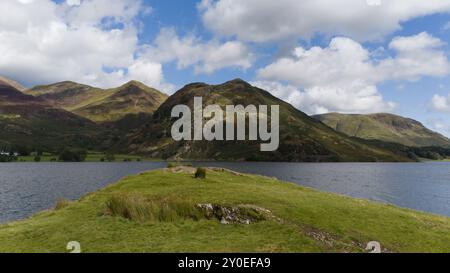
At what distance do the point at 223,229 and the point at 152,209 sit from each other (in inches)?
237

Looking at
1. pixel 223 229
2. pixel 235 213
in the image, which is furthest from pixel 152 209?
pixel 235 213

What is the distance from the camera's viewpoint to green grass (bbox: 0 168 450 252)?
2273 cm

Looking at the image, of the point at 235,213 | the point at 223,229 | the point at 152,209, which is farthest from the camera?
the point at 152,209

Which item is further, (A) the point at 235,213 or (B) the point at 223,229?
(A) the point at 235,213

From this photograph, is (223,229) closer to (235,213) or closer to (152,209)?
(235,213)

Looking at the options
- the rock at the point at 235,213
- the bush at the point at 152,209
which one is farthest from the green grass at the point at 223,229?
the rock at the point at 235,213

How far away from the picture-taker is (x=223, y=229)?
85.5ft

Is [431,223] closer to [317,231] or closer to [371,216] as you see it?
[371,216]

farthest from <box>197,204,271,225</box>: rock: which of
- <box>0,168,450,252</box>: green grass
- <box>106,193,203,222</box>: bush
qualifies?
<box>106,193,203,222</box>: bush

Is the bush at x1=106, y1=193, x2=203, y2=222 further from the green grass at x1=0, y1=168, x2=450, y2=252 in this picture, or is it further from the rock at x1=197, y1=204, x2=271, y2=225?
the rock at x1=197, y1=204, x2=271, y2=225

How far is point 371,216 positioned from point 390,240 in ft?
16.6

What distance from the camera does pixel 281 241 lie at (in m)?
22.9

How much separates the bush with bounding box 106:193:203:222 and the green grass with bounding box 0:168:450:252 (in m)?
0.08
